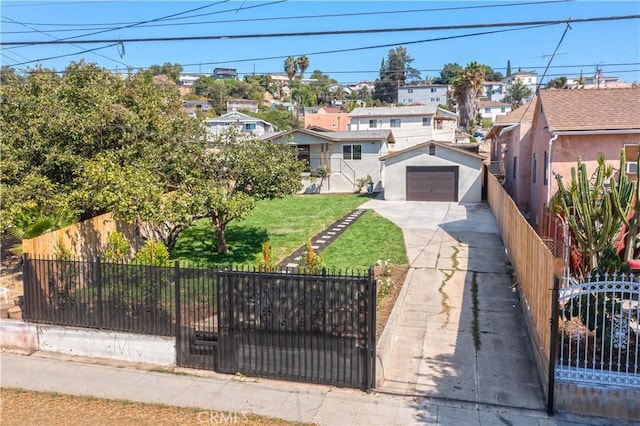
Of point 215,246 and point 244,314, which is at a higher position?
point 215,246

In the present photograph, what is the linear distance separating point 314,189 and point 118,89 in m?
17.7

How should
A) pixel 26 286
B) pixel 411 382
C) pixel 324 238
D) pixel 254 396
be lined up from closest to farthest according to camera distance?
pixel 254 396 < pixel 411 382 < pixel 26 286 < pixel 324 238

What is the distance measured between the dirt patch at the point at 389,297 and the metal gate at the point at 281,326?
4.60 ft

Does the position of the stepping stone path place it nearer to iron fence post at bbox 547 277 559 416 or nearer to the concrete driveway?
the concrete driveway

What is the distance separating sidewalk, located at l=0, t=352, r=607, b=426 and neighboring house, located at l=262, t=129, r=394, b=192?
25117 millimetres

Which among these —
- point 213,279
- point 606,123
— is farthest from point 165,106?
point 606,123

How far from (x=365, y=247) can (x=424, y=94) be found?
299 feet

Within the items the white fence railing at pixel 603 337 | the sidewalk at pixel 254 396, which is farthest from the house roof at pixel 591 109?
the sidewalk at pixel 254 396

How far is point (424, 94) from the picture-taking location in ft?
336

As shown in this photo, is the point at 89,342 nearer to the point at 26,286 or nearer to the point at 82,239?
the point at 26,286

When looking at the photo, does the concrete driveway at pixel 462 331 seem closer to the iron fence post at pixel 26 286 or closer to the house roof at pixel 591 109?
the house roof at pixel 591 109

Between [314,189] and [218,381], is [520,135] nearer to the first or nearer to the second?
[314,189]

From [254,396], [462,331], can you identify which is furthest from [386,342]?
[254,396]

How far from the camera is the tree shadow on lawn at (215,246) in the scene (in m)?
15.2
